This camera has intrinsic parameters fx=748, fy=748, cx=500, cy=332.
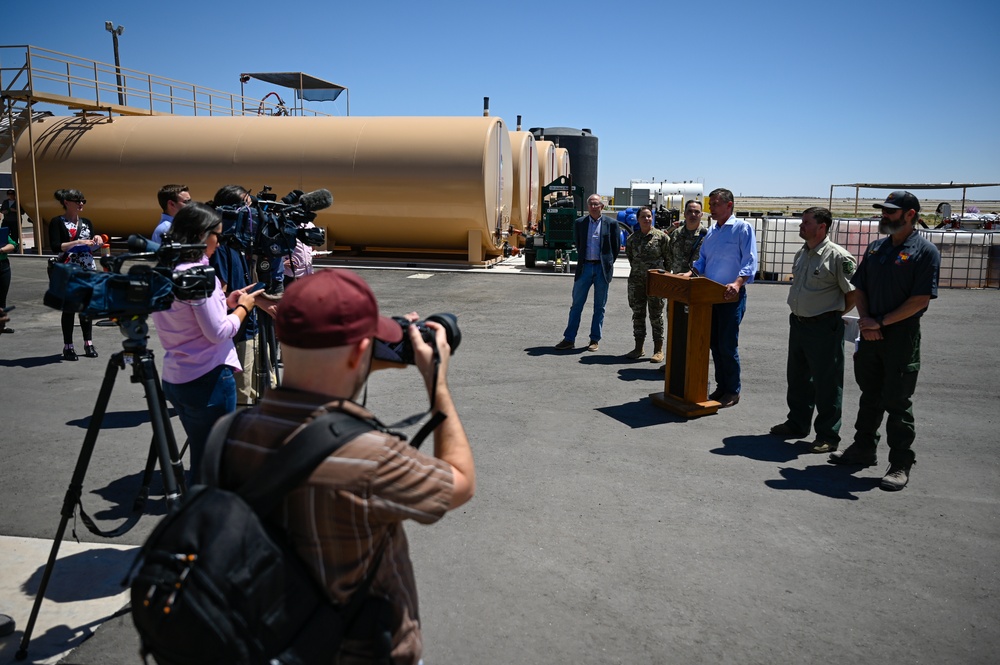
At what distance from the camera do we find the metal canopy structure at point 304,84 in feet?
83.9

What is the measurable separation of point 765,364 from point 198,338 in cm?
709

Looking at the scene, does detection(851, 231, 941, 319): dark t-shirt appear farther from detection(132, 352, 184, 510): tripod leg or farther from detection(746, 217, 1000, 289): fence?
detection(746, 217, 1000, 289): fence

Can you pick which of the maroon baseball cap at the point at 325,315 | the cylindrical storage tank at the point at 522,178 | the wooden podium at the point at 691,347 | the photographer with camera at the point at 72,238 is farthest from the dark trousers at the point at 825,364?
the cylindrical storage tank at the point at 522,178

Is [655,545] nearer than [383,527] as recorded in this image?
No

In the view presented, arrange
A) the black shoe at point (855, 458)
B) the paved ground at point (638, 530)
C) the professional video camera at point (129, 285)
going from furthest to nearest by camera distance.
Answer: the black shoe at point (855, 458), the paved ground at point (638, 530), the professional video camera at point (129, 285)

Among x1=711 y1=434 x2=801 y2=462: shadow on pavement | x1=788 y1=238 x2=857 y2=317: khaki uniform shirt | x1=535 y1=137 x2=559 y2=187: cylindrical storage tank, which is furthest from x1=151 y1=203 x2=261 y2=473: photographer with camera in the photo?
x1=535 y1=137 x2=559 y2=187: cylindrical storage tank

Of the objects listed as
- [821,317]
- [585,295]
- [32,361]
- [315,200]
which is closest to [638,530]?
[821,317]

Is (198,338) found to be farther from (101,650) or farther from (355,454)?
(355,454)

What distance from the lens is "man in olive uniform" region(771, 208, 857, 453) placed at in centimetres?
594

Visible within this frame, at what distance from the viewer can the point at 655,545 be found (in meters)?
4.29

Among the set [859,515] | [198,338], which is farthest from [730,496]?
[198,338]

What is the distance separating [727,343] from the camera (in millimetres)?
7145

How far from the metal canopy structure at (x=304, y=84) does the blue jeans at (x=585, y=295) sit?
59.2 ft

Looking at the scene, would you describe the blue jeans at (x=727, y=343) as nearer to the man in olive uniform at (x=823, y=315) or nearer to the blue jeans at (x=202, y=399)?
the man in olive uniform at (x=823, y=315)
